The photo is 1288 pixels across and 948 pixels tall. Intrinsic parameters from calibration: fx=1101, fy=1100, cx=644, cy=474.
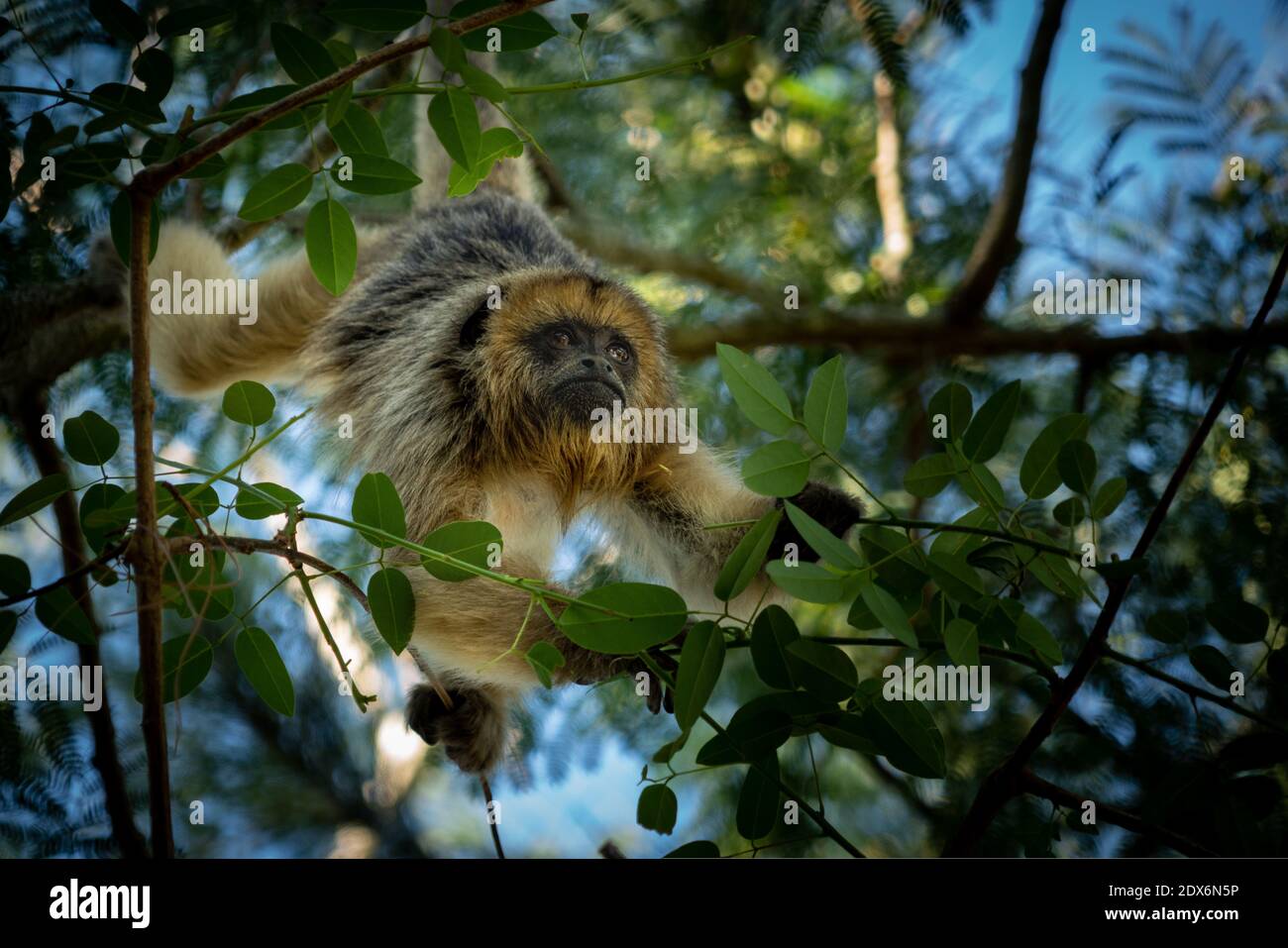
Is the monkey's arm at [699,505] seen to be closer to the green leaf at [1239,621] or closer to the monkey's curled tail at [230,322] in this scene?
the green leaf at [1239,621]

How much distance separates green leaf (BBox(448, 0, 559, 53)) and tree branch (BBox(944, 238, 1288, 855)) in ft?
4.95

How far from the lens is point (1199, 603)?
3904mm

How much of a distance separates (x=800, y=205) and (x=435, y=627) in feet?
10.2

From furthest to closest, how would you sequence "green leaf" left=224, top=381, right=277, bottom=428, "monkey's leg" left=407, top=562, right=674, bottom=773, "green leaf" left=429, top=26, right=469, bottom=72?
"monkey's leg" left=407, top=562, right=674, bottom=773, "green leaf" left=224, top=381, right=277, bottom=428, "green leaf" left=429, top=26, right=469, bottom=72

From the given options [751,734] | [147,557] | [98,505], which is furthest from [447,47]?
[751,734]

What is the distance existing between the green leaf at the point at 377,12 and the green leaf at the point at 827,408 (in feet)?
3.52

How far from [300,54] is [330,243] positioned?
1.21ft

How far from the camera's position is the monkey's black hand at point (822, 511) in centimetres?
323

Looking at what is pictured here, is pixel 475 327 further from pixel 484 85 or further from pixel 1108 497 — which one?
pixel 1108 497

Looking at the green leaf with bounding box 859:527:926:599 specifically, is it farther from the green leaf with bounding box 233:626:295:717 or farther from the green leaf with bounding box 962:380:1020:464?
the green leaf with bounding box 233:626:295:717

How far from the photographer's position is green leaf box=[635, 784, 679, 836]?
2.32 m

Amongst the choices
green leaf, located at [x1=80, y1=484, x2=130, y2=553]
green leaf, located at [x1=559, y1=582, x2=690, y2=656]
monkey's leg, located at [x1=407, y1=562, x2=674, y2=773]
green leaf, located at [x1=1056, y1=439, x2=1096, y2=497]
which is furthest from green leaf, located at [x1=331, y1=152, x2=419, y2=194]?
green leaf, located at [x1=1056, y1=439, x2=1096, y2=497]
